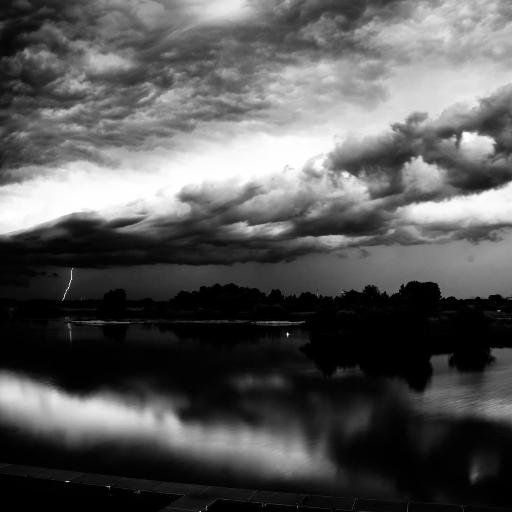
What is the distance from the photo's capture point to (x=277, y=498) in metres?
15.0

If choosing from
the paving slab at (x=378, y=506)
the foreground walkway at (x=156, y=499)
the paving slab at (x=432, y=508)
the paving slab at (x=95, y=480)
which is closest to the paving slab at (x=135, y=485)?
the foreground walkway at (x=156, y=499)

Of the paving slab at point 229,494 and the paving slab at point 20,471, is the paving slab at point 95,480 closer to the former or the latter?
the paving slab at point 20,471

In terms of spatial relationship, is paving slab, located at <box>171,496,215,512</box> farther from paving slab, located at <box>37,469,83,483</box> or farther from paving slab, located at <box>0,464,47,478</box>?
paving slab, located at <box>0,464,47,478</box>

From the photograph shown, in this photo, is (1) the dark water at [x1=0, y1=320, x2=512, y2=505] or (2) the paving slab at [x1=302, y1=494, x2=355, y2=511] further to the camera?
(1) the dark water at [x1=0, y1=320, x2=512, y2=505]

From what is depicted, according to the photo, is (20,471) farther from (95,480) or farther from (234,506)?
(234,506)

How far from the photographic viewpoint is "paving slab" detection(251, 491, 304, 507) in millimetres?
14695

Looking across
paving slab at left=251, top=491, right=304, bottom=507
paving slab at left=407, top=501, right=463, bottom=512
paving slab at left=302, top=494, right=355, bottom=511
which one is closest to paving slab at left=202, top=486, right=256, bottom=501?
paving slab at left=251, top=491, right=304, bottom=507

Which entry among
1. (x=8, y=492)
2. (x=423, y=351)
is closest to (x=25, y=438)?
(x=8, y=492)

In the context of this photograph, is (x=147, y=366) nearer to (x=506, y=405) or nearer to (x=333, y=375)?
(x=333, y=375)

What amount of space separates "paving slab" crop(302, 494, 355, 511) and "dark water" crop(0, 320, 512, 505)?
4285 millimetres

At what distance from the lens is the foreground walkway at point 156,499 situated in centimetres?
1430

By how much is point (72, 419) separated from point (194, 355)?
37971mm

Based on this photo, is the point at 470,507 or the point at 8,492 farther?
the point at 8,492

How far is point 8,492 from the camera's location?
15727 mm
